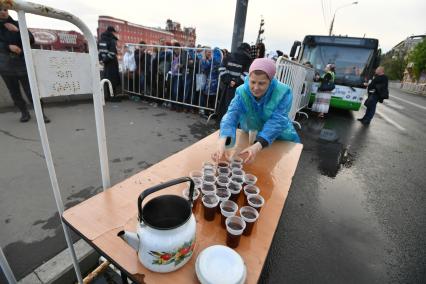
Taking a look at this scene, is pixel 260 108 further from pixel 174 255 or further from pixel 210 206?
pixel 174 255

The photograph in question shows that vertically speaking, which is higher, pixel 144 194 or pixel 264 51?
pixel 264 51

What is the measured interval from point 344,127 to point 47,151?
836 cm

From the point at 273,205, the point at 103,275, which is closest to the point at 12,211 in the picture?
the point at 103,275

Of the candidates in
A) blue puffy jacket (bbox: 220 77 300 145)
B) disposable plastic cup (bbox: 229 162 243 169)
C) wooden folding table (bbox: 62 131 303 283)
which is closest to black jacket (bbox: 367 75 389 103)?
blue puffy jacket (bbox: 220 77 300 145)

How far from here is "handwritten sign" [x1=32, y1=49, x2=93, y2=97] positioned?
3.23 feet

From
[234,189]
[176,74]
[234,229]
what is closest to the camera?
[234,229]

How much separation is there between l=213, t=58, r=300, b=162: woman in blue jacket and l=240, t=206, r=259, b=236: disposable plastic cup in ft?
2.02

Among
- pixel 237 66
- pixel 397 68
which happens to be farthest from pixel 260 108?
pixel 397 68

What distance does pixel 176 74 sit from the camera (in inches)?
261

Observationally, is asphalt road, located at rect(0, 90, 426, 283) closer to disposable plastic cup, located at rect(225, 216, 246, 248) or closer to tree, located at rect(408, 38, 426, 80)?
disposable plastic cup, located at rect(225, 216, 246, 248)

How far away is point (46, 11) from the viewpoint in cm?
97

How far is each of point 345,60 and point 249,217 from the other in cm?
908

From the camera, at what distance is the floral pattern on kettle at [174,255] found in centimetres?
81

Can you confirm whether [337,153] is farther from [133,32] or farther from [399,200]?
[133,32]
